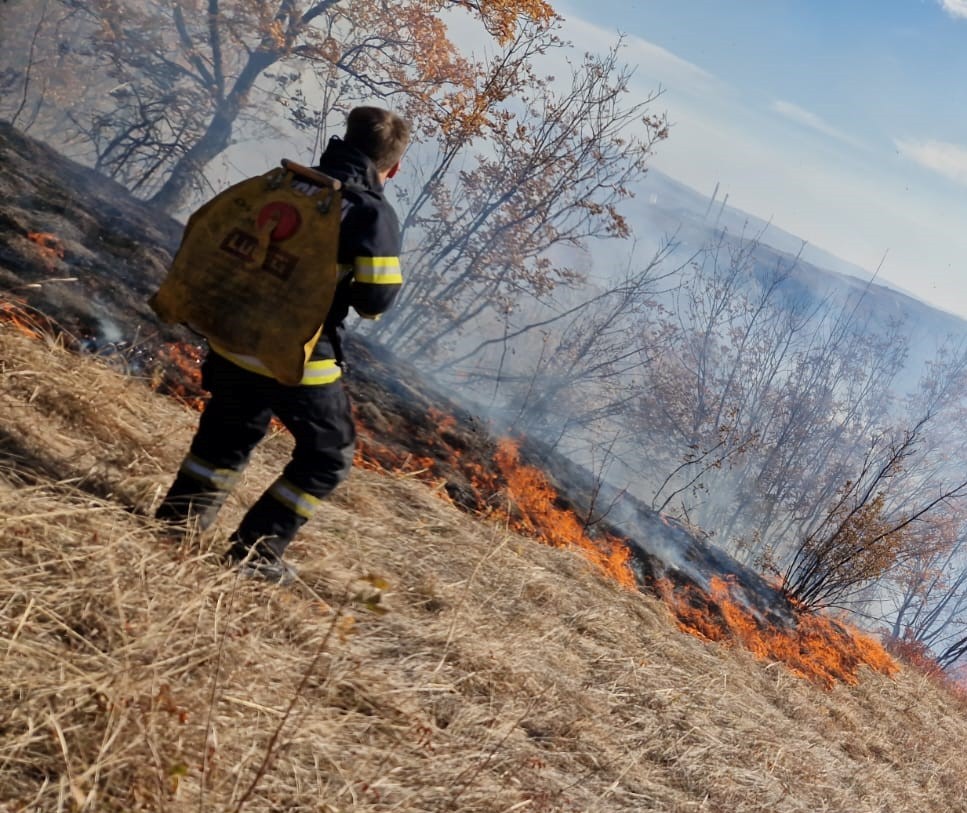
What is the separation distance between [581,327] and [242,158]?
31415 mm

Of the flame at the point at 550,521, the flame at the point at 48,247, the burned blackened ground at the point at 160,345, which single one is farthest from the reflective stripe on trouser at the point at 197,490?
the flame at the point at 48,247

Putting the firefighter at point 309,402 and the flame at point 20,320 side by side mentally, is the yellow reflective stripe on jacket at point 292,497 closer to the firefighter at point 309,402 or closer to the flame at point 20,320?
the firefighter at point 309,402

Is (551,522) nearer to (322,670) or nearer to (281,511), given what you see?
(281,511)

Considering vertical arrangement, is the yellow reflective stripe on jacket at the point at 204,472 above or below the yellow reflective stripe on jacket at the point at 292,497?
below

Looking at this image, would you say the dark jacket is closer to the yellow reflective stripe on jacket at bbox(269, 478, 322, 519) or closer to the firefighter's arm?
the firefighter's arm

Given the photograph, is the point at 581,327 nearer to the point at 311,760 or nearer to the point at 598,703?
the point at 598,703

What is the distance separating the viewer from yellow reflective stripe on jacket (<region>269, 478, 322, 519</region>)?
2.52 meters

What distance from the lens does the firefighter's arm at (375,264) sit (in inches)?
90.1

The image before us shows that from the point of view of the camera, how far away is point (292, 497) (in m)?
2.52

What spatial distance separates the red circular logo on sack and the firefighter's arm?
0.19 m

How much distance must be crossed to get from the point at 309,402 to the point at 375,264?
1.70 ft

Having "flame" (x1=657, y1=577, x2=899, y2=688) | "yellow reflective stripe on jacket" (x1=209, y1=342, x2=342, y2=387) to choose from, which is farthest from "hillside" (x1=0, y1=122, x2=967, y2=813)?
"yellow reflective stripe on jacket" (x1=209, y1=342, x2=342, y2=387)

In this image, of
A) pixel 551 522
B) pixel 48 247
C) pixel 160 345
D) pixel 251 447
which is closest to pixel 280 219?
pixel 251 447

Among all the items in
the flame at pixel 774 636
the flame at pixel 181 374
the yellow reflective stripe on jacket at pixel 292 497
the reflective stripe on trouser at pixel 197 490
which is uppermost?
the yellow reflective stripe on jacket at pixel 292 497
